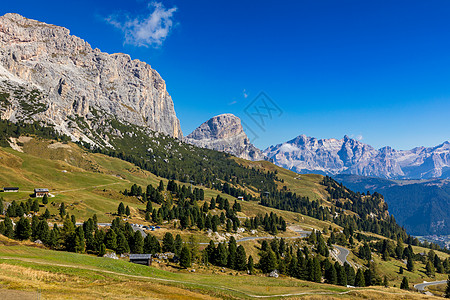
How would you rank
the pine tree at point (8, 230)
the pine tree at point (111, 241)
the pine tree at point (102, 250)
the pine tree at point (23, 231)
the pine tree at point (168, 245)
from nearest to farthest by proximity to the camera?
the pine tree at point (8, 230)
the pine tree at point (102, 250)
the pine tree at point (23, 231)
the pine tree at point (111, 241)
the pine tree at point (168, 245)

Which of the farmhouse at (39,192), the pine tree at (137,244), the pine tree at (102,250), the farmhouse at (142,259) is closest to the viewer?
the farmhouse at (142,259)

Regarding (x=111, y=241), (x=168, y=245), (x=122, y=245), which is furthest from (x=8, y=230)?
(x=168, y=245)

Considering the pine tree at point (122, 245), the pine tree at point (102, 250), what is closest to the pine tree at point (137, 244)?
the pine tree at point (122, 245)

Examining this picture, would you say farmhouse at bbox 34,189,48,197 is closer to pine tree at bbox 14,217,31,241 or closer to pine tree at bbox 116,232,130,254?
pine tree at bbox 14,217,31,241

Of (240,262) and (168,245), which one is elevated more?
(168,245)

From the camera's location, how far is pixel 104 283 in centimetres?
5200

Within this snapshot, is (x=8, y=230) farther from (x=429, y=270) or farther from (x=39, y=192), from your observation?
(x=429, y=270)

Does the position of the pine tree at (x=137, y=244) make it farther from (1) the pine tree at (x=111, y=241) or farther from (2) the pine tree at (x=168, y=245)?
(2) the pine tree at (x=168, y=245)

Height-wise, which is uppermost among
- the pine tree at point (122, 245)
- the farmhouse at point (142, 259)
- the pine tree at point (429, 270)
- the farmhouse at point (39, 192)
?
the farmhouse at point (39, 192)

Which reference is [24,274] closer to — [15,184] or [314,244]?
[15,184]

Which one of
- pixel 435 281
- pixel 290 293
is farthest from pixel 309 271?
pixel 435 281

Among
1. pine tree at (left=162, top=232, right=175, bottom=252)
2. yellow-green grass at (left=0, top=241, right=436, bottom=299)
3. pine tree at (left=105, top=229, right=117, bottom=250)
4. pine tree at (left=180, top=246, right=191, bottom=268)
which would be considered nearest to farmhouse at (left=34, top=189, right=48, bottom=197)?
pine tree at (left=105, top=229, right=117, bottom=250)

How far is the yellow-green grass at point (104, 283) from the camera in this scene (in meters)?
43.5

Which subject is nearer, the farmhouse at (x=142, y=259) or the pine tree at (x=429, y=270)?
the farmhouse at (x=142, y=259)
